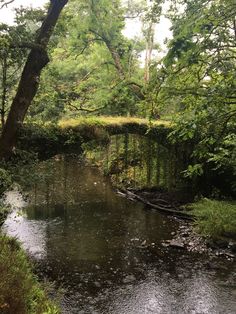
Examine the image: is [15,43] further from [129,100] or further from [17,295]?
[129,100]

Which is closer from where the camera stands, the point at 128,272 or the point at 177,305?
the point at 177,305

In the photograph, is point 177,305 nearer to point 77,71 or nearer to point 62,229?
point 62,229

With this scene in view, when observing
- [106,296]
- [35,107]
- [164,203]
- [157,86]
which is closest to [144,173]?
[164,203]

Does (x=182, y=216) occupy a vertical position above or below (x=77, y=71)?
below

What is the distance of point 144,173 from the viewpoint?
2242 centimetres

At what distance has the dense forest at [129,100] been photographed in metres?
5.54

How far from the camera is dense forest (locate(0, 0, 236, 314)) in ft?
18.2

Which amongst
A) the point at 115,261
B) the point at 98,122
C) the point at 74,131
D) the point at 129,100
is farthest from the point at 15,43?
A: the point at 129,100

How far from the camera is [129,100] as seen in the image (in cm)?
1794

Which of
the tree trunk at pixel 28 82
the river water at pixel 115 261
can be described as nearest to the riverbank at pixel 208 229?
the river water at pixel 115 261

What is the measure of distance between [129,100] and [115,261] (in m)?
8.92

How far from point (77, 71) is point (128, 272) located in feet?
68.5

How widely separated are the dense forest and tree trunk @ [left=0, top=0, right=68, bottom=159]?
0.03m

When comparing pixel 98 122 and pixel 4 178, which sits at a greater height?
pixel 98 122
